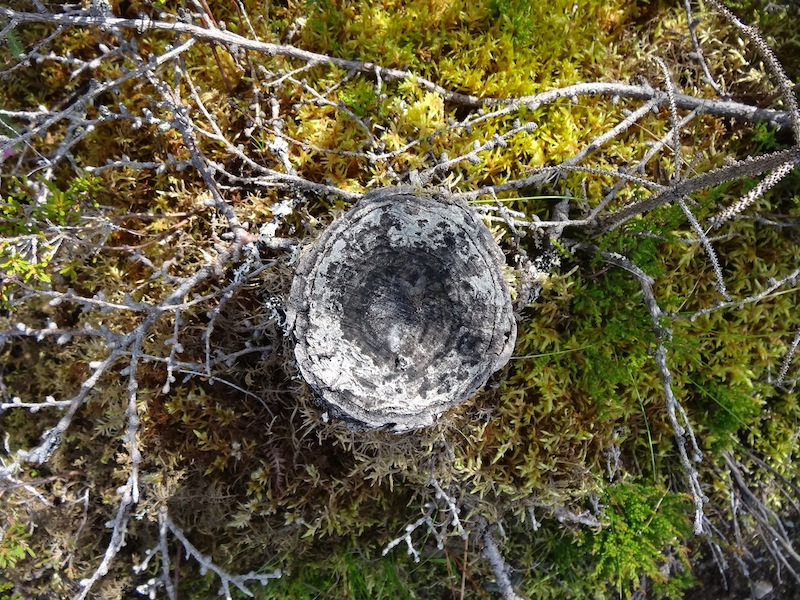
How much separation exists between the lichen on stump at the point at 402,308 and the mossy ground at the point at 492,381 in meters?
0.48

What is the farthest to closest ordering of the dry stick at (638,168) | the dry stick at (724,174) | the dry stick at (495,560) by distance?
the dry stick at (495,560), the dry stick at (638,168), the dry stick at (724,174)

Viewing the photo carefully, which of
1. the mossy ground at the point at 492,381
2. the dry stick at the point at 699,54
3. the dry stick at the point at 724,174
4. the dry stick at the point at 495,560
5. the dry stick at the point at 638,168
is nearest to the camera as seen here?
the dry stick at the point at 724,174

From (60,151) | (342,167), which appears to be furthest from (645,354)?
(60,151)

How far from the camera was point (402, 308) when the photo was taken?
219cm

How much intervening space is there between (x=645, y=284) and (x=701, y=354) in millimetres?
698

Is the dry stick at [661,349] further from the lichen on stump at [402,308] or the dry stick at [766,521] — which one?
the lichen on stump at [402,308]

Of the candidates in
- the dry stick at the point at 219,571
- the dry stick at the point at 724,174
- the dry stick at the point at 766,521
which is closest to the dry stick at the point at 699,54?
the dry stick at the point at 724,174

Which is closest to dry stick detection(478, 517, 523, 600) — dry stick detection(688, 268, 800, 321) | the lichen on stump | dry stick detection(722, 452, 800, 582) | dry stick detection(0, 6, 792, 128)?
the lichen on stump

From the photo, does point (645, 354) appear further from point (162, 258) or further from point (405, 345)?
point (162, 258)

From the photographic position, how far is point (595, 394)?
267cm

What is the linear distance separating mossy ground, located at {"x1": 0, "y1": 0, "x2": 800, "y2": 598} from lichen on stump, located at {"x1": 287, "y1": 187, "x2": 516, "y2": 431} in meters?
0.48

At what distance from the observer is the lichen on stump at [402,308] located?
6.91 ft

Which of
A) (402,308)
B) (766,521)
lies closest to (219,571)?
(402,308)

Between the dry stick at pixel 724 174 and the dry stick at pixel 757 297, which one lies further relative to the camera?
the dry stick at pixel 757 297
